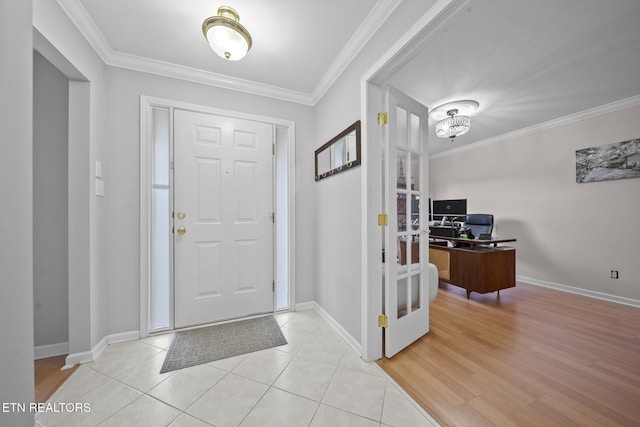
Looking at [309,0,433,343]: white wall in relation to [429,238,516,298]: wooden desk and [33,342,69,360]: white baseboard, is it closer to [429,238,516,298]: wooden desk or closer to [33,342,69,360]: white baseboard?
[429,238,516,298]: wooden desk

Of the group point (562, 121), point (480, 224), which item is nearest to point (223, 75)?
point (480, 224)

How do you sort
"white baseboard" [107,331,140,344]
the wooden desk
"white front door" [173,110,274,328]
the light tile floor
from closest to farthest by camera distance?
the light tile floor < "white baseboard" [107,331,140,344] < "white front door" [173,110,274,328] < the wooden desk

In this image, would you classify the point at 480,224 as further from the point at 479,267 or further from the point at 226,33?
the point at 226,33

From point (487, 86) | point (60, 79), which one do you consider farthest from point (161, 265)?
point (487, 86)

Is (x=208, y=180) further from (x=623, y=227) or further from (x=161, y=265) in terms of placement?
(x=623, y=227)

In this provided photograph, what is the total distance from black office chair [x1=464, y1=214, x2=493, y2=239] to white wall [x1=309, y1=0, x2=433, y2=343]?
2812 mm

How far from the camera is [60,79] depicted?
1.89 m

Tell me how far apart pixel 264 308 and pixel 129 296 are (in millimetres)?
1218

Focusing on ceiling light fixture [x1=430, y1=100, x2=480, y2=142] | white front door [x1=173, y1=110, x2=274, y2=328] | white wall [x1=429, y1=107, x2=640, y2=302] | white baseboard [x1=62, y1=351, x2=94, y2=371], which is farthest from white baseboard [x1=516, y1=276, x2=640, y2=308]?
white baseboard [x1=62, y1=351, x2=94, y2=371]

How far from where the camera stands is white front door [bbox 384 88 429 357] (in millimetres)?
1798

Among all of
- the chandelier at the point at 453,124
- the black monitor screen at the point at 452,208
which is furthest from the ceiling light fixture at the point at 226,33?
the black monitor screen at the point at 452,208

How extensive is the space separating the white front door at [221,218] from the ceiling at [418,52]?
53 cm

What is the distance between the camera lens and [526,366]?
1755mm

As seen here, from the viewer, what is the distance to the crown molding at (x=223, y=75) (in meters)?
1.59
